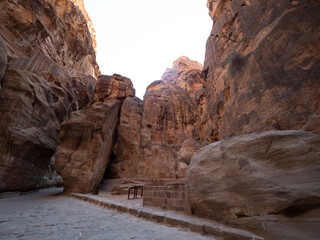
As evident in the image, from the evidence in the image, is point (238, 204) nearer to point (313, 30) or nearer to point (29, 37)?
point (313, 30)

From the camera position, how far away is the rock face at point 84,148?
40.7ft

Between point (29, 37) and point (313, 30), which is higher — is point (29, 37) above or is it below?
above

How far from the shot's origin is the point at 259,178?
3121mm

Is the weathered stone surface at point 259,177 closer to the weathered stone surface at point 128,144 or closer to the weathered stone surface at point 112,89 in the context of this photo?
the weathered stone surface at point 128,144

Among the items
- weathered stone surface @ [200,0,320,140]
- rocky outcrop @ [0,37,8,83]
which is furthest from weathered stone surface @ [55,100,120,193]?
weathered stone surface @ [200,0,320,140]

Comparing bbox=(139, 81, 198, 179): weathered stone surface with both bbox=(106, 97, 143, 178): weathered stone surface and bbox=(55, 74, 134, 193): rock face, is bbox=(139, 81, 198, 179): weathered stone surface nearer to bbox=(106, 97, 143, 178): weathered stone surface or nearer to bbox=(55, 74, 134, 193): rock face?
bbox=(106, 97, 143, 178): weathered stone surface

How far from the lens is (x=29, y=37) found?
14.4 metres

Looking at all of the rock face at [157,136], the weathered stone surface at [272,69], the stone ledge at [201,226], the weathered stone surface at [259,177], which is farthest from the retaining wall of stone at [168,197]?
the rock face at [157,136]

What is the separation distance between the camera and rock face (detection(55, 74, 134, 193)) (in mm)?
12414

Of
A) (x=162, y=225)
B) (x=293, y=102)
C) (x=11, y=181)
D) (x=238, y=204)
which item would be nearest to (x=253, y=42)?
(x=293, y=102)

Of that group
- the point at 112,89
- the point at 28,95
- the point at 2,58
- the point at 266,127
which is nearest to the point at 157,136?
the point at 112,89

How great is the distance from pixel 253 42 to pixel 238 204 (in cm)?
827

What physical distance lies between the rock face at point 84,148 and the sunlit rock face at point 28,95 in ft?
6.38

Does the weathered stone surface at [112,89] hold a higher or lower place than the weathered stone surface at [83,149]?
higher
